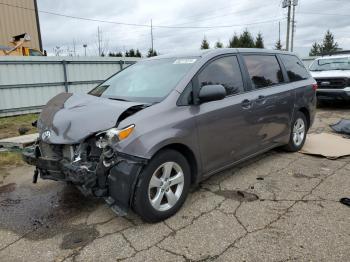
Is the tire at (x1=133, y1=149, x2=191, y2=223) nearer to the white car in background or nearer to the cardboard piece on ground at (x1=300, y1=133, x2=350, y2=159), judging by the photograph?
the cardboard piece on ground at (x1=300, y1=133, x2=350, y2=159)

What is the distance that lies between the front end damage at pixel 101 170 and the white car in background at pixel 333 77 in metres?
9.14

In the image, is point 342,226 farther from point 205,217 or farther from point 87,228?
point 87,228

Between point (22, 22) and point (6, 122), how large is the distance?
10.8m

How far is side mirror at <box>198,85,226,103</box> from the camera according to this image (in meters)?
3.61

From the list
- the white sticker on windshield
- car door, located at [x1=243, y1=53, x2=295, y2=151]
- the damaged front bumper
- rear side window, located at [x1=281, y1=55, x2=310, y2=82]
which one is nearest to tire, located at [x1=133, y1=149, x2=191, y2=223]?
the damaged front bumper

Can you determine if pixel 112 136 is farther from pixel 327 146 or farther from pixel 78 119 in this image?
pixel 327 146

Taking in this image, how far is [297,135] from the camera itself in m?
5.75

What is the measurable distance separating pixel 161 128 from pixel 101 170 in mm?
699

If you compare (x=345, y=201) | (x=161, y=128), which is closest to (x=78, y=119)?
(x=161, y=128)

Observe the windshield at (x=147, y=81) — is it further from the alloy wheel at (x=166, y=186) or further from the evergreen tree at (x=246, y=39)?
the evergreen tree at (x=246, y=39)

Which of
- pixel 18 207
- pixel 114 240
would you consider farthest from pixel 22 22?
pixel 114 240

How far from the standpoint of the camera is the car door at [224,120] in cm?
377

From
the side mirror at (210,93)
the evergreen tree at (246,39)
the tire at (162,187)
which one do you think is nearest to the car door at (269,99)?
the side mirror at (210,93)

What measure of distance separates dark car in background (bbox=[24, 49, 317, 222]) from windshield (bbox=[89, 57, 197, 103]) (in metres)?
0.02
